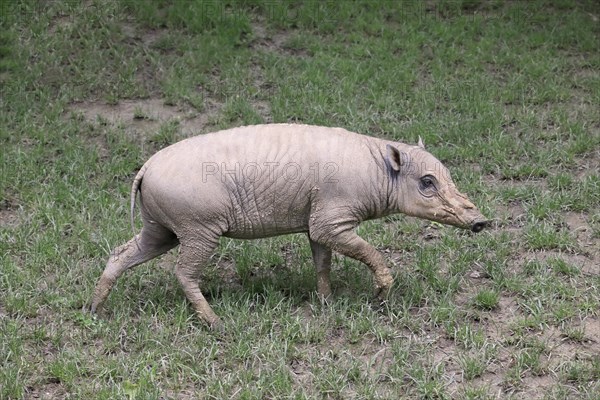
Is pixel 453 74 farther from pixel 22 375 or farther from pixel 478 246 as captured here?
pixel 22 375

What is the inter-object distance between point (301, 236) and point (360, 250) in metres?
1.59

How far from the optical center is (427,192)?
7.50 m

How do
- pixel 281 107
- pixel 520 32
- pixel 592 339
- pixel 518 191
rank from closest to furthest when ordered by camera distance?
1. pixel 592 339
2. pixel 518 191
3. pixel 281 107
4. pixel 520 32

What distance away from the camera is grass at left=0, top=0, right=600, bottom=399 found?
22.4 ft

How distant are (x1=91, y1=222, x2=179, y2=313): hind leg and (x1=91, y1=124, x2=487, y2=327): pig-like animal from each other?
0.01 m

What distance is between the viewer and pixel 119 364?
6.82 m

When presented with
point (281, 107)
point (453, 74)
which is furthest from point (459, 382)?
point (453, 74)

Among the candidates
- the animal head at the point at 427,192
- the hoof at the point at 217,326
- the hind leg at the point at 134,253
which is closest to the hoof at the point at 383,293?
the animal head at the point at 427,192

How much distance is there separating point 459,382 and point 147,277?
9.66 feet

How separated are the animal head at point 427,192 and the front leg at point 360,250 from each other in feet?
1.46

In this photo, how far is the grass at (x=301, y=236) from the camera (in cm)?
684

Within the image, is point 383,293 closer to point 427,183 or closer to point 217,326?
point 427,183

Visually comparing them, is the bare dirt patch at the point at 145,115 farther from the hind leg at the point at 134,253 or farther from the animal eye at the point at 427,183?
the animal eye at the point at 427,183

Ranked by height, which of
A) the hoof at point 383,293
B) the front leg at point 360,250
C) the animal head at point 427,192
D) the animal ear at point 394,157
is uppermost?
the animal ear at point 394,157
